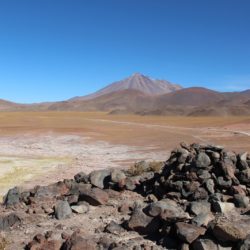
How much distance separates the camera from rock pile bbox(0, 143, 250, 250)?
31.7ft

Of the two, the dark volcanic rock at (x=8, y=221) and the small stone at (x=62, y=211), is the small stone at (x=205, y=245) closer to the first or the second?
the small stone at (x=62, y=211)

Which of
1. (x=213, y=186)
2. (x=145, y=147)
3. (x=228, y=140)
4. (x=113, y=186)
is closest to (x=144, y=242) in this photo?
(x=213, y=186)

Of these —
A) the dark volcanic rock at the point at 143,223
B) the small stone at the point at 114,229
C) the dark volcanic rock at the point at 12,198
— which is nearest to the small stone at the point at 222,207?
the dark volcanic rock at the point at 143,223

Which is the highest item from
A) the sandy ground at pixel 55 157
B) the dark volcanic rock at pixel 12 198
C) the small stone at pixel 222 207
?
the small stone at pixel 222 207

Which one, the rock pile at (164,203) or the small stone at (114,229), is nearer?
the rock pile at (164,203)

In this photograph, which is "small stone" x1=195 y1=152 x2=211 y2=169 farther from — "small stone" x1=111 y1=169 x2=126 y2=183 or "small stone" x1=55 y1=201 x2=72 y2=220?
"small stone" x1=55 y1=201 x2=72 y2=220

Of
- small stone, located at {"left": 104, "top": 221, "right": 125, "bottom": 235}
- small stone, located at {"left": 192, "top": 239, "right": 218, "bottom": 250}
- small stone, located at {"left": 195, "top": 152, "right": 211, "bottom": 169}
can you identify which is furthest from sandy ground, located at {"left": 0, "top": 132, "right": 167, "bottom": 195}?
small stone, located at {"left": 192, "top": 239, "right": 218, "bottom": 250}

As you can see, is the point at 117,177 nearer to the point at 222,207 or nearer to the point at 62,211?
the point at 62,211

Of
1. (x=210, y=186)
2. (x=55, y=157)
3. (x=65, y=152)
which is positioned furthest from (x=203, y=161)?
(x=65, y=152)

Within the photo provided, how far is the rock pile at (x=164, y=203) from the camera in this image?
31.7ft

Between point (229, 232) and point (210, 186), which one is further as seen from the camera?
point (210, 186)

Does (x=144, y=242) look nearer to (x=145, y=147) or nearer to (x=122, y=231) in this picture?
(x=122, y=231)

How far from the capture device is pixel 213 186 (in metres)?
12.8

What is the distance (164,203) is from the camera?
11.4 m
